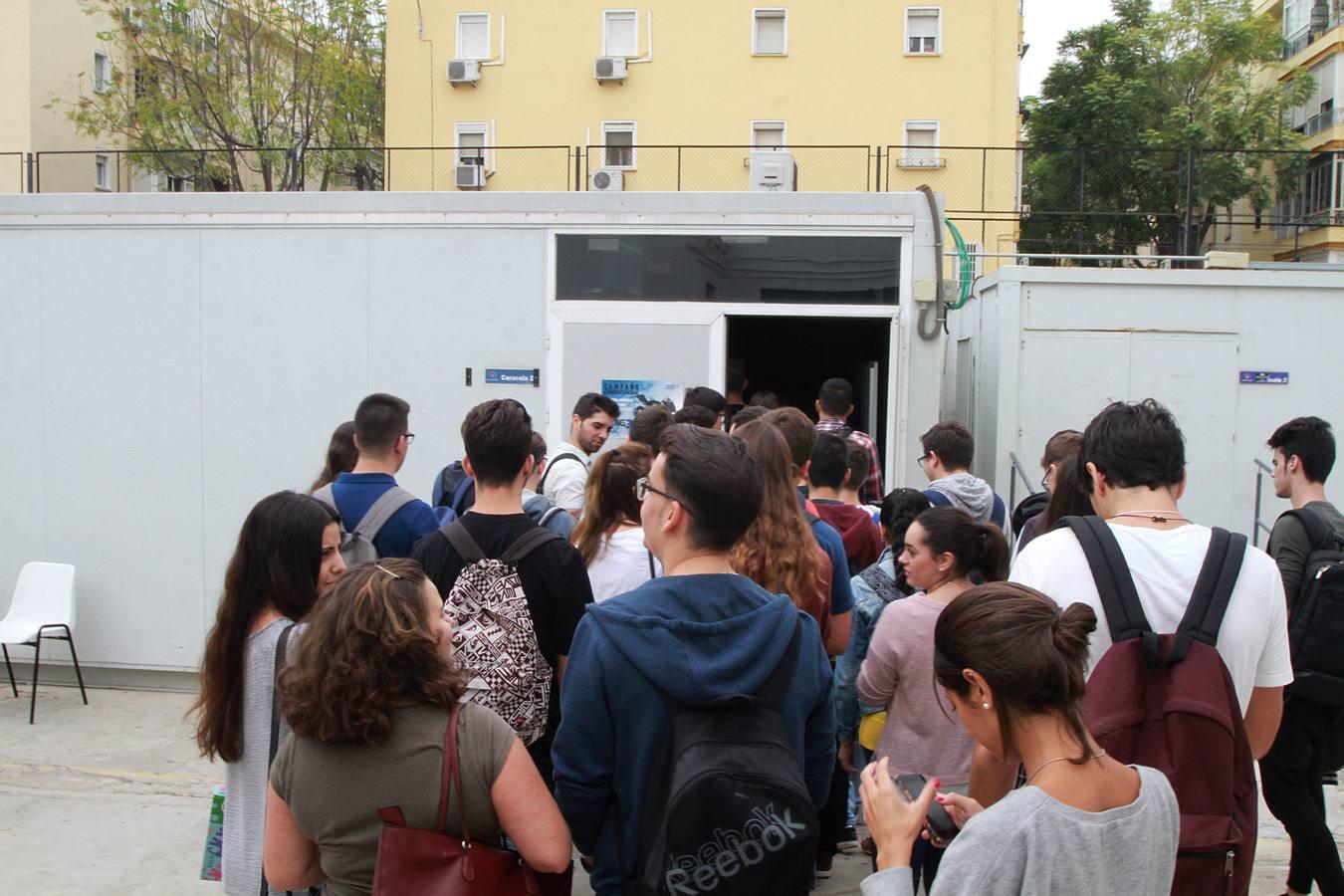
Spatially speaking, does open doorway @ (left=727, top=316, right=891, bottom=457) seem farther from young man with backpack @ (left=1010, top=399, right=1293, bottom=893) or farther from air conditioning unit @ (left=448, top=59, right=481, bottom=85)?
air conditioning unit @ (left=448, top=59, right=481, bottom=85)

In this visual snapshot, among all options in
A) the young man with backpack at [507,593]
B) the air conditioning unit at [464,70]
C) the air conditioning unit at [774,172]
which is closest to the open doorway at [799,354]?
the air conditioning unit at [774,172]

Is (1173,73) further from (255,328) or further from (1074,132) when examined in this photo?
(255,328)

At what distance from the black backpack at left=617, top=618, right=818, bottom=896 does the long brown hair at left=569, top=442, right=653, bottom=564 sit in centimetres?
161

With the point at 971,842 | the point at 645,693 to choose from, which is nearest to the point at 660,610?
the point at 645,693

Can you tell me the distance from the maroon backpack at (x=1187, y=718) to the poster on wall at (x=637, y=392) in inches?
199

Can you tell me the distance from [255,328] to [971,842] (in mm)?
6872

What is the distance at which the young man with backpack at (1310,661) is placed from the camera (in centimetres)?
396

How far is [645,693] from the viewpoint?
227cm

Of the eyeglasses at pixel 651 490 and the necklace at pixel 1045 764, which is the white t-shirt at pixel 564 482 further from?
the necklace at pixel 1045 764

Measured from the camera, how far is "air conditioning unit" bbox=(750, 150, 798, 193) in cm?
882

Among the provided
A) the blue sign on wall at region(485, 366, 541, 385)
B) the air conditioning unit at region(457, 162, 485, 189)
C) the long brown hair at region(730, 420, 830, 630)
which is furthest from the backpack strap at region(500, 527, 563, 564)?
the air conditioning unit at region(457, 162, 485, 189)

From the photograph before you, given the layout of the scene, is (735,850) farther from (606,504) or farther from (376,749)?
(606,504)

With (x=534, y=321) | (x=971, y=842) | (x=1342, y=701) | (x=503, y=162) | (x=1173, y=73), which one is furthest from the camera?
(x=1173, y=73)

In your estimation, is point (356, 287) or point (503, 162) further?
point (503, 162)
